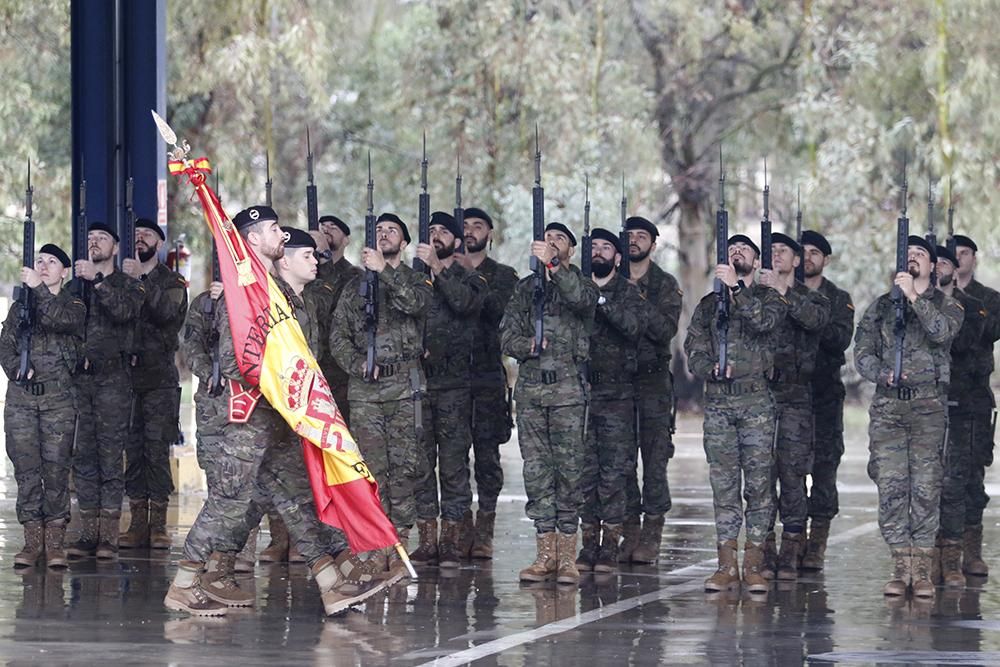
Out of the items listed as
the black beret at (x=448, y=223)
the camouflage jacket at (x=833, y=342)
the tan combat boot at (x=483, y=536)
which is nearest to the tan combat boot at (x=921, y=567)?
the camouflage jacket at (x=833, y=342)

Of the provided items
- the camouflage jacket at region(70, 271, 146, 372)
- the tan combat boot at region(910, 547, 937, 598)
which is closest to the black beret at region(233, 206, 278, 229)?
the camouflage jacket at region(70, 271, 146, 372)

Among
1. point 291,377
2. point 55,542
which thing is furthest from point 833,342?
point 55,542

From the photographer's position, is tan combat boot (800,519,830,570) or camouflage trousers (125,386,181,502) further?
camouflage trousers (125,386,181,502)

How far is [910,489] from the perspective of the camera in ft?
40.1

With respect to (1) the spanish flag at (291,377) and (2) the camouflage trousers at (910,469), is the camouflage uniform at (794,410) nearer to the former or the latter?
(2) the camouflage trousers at (910,469)

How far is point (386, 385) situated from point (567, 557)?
1494 mm

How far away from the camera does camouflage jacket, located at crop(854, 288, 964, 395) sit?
39.8 ft

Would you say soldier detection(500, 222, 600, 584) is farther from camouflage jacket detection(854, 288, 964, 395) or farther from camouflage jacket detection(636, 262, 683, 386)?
camouflage jacket detection(854, 288, 964, 395)

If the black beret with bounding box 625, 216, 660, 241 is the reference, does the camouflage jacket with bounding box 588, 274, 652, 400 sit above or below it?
below

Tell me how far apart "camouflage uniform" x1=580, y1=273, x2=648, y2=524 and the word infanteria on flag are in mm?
2161

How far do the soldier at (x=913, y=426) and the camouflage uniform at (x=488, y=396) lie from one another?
8.28 ft

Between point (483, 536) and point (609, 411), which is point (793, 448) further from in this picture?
point (483, 536)

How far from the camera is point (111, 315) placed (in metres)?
13.3

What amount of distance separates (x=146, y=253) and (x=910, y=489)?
5.23 m
